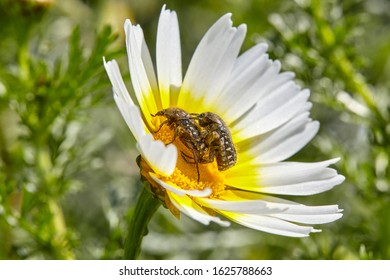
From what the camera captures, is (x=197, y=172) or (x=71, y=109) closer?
(x=197, y=172)

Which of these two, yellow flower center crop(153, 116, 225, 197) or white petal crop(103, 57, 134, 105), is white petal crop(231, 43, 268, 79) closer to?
yellow flower center crop(153, 116, 225, 197)

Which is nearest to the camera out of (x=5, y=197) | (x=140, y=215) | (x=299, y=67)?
(x=140, y=215)

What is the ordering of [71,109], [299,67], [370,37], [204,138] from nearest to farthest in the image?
[204,138] → [71,109] → [299,67] → [370,37]

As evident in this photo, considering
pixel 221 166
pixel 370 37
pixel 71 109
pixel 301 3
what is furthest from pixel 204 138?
pixel 370 37

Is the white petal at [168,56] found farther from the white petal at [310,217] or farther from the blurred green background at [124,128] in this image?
the white petal at [310,217]

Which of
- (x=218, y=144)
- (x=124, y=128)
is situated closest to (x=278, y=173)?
(x=218, y=144)

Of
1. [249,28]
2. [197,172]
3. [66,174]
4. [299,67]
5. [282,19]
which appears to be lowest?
[197,172]

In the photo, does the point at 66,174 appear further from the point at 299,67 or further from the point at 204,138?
the point at 299,67
